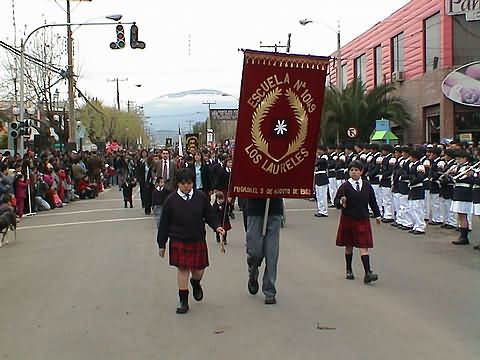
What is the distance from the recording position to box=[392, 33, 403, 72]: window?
3956 cm

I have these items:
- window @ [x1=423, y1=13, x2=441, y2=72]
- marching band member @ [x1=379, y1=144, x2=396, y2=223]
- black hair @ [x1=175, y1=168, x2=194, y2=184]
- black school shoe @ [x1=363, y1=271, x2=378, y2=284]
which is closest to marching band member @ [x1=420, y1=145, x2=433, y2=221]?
marching band member @ [x1=379, y1=144, x2=396, y2=223]

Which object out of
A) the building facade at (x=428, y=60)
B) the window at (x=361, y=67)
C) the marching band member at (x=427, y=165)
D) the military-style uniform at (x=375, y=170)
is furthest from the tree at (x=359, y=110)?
the marching band member at (x=427, y=165)

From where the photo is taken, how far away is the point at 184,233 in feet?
24.1

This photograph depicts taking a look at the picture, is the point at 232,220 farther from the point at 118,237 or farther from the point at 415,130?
the point at 415,130

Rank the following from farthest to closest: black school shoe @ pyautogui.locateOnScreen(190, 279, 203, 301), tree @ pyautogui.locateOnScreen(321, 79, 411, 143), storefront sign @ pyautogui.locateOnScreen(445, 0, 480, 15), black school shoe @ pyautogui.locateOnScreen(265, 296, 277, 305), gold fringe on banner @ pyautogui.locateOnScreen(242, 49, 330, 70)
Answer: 1. tree @ pyautogui.locateOnScreen(321, 79, 411, 143)
2. storefront sign @ pyautogui.locateOnScreen(445, 0, 480, 15)
3. black school shoe @ pyautogui.locateOnScreen(190, 279, 203, 301)
4. black school shoe @ pyautogui.locateOnScreen(265, 296, 277, 305)
5. gold fringe on banner @ pyautogui.locateOnScreen(242, 49, 330, 70)

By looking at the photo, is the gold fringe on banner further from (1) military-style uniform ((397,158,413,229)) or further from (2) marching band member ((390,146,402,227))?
(2) marching band member ((390,146,402,227))

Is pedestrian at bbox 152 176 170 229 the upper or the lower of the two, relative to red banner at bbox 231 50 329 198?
lower

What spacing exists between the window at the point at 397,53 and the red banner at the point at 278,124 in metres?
33.7

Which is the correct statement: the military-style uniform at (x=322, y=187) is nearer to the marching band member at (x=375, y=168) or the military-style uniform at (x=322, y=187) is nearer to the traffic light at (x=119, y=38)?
the marching band member at (x=375, y=168)

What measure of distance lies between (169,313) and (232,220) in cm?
946

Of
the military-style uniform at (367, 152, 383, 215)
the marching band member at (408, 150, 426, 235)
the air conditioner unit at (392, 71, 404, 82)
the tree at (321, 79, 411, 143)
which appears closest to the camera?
the marching band member at (408, 150, 426, 235)

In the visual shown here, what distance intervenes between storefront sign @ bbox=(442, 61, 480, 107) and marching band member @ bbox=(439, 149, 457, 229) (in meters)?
17.7

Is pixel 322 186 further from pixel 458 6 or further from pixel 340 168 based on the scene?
pixel 458 6

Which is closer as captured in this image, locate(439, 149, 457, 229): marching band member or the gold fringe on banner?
the gold fringe on banner
